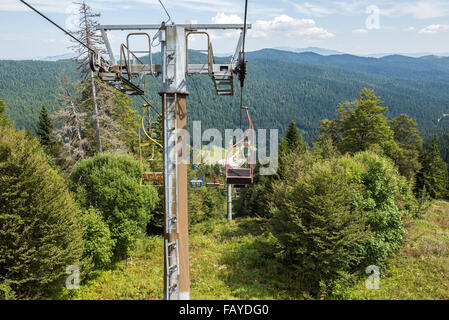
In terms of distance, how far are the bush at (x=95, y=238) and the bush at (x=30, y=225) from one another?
3121 mm

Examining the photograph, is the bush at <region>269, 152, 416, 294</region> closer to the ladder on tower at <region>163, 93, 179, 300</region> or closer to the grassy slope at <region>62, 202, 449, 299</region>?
the grassy slope at <region>62, 202, 449, 299</region>

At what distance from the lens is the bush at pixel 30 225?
13.5m

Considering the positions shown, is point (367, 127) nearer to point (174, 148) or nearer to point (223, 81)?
point (223, 81)

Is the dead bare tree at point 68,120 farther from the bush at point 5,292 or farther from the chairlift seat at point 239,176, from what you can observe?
the chairlift seat at point 239,176

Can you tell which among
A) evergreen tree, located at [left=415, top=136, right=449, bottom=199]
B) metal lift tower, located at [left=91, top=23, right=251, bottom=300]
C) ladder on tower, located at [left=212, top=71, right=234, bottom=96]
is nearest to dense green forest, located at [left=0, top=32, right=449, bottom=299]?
ladder on tower, located at [left=212, top=71, right=234, bottom=96]

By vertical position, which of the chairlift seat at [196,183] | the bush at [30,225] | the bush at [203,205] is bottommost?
the bush at [203,205]

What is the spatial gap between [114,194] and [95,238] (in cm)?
370

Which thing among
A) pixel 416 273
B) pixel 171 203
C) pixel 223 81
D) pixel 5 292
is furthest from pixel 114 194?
pixel 416 273

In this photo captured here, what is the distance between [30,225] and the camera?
1398cm

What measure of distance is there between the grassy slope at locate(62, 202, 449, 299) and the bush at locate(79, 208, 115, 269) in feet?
6.23

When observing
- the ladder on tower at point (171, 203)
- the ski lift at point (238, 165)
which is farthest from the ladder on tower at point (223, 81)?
the ski lift at point (238, 165)

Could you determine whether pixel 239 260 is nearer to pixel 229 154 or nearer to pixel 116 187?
pixel 116 187

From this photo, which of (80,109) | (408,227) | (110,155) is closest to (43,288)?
(110,155)

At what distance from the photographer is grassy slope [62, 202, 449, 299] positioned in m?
18.4
